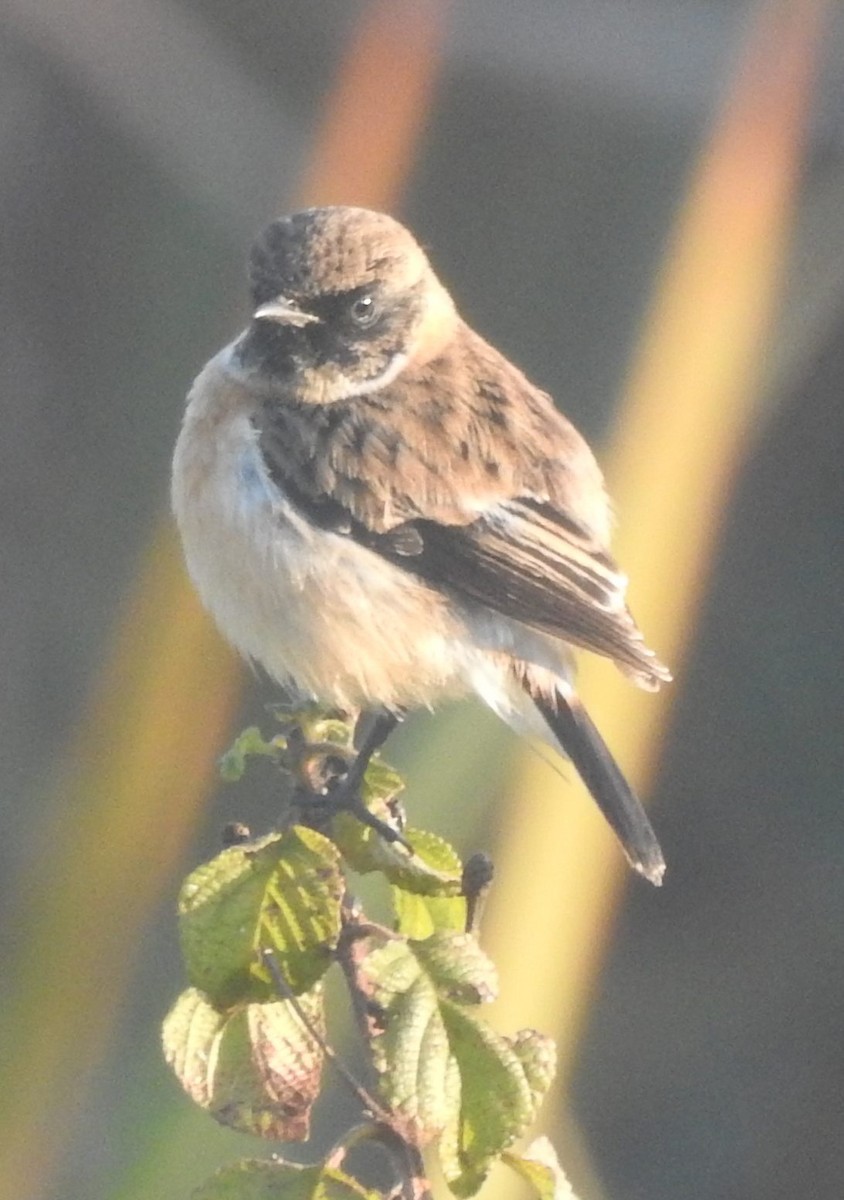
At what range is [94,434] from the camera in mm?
7414

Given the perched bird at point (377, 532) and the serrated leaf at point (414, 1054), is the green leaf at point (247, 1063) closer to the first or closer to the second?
the serrated leaf at point (414, 1054)

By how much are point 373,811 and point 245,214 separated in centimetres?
558

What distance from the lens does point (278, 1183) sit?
171 cm

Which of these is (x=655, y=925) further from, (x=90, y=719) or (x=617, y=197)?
(x=617, y=197)

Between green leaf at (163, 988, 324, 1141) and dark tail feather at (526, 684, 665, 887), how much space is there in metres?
1.01

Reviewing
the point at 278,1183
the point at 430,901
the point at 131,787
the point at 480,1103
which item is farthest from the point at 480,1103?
the point at 131,787

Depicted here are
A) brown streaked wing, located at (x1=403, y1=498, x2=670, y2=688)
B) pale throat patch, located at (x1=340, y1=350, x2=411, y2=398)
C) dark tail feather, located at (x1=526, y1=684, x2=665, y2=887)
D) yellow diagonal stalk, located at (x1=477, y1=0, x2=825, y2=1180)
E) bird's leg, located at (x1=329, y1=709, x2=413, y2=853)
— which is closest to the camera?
bird's leg, located at (x1=329, y1=709, x2=413, y2=853)

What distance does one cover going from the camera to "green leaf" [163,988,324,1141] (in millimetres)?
1861

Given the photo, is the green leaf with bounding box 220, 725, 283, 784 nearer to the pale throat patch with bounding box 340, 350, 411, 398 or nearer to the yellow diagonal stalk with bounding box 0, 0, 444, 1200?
the pale throat patch with bounding box 340, 350, 411, 398

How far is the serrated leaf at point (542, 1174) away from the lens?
1778 millimetres

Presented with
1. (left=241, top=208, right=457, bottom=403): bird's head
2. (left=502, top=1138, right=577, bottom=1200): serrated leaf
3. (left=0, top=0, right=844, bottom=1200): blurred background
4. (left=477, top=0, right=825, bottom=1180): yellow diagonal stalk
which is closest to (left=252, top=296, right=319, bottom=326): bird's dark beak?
(left=241, top=208, right=457, bottom=403): bird's head

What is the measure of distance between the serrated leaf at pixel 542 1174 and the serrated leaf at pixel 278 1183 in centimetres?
20

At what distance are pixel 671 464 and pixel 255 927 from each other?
16.6 ft

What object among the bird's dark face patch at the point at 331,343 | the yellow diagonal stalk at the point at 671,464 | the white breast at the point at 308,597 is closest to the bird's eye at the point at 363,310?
the bird's dark face patch at the point at 331,343
